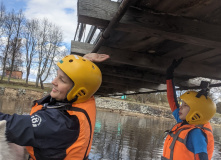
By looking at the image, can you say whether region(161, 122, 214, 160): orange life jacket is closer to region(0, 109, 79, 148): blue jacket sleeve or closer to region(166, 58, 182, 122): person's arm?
region(166, 58, 182, 122): person's arm

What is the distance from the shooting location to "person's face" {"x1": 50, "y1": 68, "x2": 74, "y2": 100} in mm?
2068

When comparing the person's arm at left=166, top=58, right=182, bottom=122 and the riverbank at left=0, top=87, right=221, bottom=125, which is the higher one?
the riverbank at left=0, top=87, right=221, bottom=125

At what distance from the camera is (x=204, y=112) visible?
3383 mm

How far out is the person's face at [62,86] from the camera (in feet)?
6.79

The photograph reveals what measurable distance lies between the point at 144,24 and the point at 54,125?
1420mm

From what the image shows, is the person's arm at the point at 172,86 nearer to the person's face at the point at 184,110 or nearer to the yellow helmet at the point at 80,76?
the person's face at the point at 184,110

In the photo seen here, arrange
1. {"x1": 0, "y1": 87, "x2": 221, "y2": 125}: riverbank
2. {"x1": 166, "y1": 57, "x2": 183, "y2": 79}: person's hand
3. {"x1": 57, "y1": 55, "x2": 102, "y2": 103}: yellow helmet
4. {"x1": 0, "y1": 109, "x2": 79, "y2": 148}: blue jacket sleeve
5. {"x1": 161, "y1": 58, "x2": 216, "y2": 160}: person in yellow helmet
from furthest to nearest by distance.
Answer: {"x1": 0, "y1": 87, "x2": 221, "y2": 125}: riverbank → {"x1": 166, "y1": 57, "x2": 183, "y2": 79}: person's hand → {"x1": 161, "y1": 58, "x2": 216, "y2": 160}: person in yellow helmet → {"x1": 57, "y1": 55, "x2": 102, "y2": 103}: yellow helmet → {"x1": 0, "y1": 109, "x2": 79, "y2": 148}: blue jacket sleeve

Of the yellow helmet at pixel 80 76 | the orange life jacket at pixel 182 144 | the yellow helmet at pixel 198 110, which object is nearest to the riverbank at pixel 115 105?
the orange life jacket at pixel 182 144

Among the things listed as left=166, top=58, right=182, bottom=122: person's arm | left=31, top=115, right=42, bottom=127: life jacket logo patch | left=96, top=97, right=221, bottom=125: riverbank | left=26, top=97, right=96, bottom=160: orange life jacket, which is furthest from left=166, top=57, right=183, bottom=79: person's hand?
left=96, top=97, right=221, bottom=125: riverbank

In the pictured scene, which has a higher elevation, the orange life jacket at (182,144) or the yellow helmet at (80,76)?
the yellow helmet at (80,76)

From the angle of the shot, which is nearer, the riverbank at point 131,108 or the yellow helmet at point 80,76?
the yellow helmet at point 80,76

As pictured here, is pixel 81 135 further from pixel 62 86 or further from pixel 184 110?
pixel 184 110

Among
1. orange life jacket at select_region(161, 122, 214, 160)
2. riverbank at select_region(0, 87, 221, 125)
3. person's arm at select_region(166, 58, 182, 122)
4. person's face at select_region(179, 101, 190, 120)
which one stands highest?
riverbank at select_region(0, 87, 221, 125)

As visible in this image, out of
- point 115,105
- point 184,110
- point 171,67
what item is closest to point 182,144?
point 184,110
